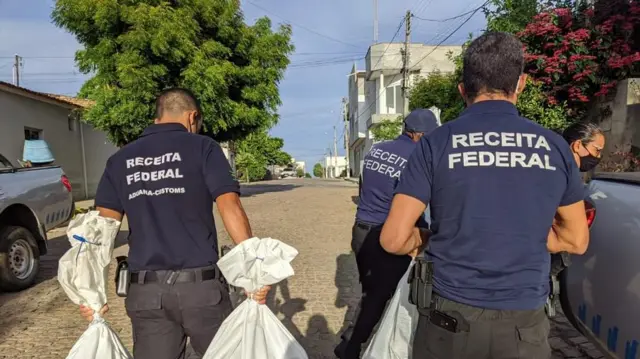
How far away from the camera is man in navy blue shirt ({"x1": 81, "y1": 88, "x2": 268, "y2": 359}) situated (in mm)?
2348

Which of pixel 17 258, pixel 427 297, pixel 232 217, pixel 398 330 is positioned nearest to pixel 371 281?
pixel 398 330

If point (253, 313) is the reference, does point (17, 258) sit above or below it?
below

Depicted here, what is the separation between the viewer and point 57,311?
197 inches

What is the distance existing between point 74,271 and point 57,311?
3215 millimetres

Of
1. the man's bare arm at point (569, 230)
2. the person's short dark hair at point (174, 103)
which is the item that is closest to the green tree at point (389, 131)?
the person's short dark hair at point (174, 103)

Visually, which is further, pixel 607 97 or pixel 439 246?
pixel 607 97

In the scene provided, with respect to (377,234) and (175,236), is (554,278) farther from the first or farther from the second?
(175,236)

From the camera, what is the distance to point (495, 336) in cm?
173

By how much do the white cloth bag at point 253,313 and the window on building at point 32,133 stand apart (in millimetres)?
15945

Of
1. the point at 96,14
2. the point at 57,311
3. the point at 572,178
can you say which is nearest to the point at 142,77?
the point at 96,14

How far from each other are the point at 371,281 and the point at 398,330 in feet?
1.75

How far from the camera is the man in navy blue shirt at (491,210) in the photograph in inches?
65.9

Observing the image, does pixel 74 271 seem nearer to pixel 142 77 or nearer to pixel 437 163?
pixel 437 163

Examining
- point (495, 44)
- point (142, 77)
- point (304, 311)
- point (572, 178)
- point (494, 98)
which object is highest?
point (142, 77)
